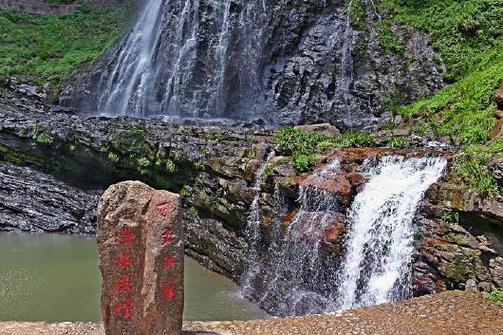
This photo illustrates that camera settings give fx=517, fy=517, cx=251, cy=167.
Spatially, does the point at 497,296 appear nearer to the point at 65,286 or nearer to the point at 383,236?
the point at 383,236

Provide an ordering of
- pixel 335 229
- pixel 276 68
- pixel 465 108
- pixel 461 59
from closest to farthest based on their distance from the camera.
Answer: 1. pixel 335 229
2. pixel 465 108
3. pixel 461 59
4. pixel 276 68

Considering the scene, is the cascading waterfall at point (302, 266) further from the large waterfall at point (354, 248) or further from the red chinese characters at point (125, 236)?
the red chinese characters at point (125, 236)

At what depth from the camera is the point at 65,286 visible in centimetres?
1207

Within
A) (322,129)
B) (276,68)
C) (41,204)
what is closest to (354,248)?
(322,129)

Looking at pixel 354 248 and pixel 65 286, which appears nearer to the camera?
pixel 354 248

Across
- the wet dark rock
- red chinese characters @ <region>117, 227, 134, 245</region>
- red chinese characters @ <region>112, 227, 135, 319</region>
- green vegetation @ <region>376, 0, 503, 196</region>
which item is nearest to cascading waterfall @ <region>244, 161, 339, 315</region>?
green vegetation @ <region>376, 0, 503, 196</region>

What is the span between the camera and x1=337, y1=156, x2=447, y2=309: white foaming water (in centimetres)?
996

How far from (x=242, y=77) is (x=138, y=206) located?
16607mm

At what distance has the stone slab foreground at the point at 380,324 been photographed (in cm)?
746

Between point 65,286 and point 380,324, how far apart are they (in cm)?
762

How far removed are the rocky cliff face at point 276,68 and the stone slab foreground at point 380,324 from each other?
11.2 meters

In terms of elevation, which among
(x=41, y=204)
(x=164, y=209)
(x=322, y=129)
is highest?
(x=322, y=129)

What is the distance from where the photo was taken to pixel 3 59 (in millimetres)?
26938

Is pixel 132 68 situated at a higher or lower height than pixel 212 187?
higher
